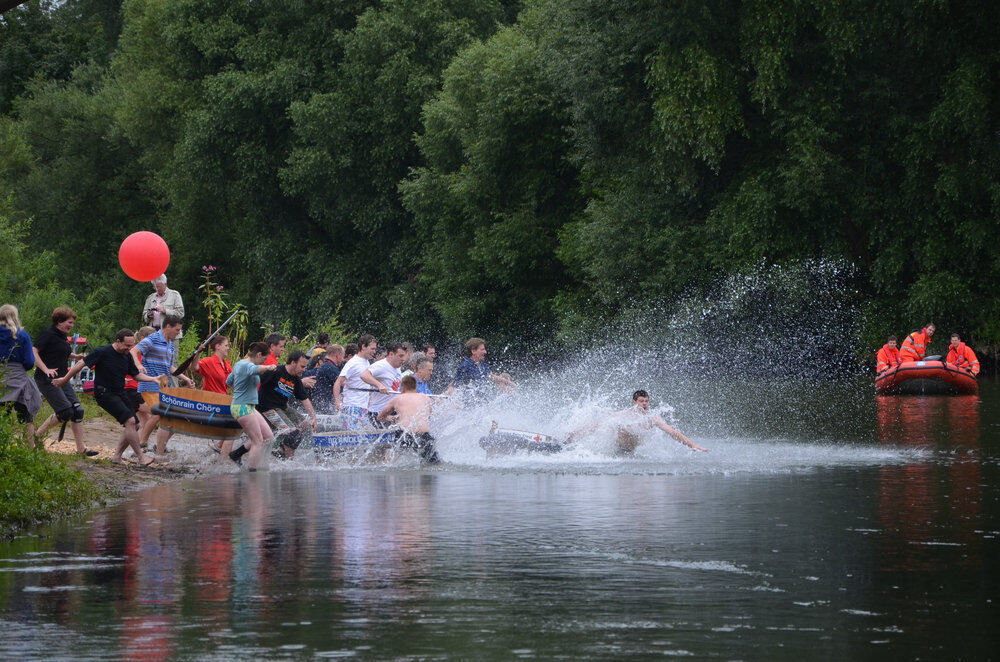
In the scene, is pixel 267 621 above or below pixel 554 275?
below

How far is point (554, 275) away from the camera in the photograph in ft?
160

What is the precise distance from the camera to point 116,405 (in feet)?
55.4

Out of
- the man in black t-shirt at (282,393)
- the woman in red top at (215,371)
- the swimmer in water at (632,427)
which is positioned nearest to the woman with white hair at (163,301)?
the woman in red top at (215,371)

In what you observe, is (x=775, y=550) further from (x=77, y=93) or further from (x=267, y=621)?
(x=77, y=93)

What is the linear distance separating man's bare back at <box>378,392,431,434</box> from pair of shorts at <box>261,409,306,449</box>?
1.08 meters

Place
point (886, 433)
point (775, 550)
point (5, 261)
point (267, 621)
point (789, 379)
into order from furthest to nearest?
1. point (789, 379)
2. point (5, 261)
3. point (886, 433)
4. point (775, 550)
5. point (267, 621)

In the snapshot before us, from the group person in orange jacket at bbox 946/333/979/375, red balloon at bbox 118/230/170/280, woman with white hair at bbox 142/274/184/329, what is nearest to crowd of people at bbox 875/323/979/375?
person in orange jacket at bbox 946/333/979/375

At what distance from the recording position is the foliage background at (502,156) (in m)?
36.4

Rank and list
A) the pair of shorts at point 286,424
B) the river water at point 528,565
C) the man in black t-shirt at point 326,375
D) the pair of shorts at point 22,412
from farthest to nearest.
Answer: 1. the man in black t-shirt at point 326,375
2. the pair of shorts at point 286,424
3. the pair of shorts at point 22,412
4. the river water at point 528,565

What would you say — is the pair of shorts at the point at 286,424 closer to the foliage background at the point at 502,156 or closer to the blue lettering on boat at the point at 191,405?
the blue lettering on boat at the point at 191,405

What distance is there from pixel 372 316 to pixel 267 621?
1866 inches

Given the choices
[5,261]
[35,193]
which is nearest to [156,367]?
[5,261]

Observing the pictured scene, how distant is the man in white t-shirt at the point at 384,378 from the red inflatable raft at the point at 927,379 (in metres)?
17.1

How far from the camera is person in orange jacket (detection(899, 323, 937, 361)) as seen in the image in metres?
34.2
